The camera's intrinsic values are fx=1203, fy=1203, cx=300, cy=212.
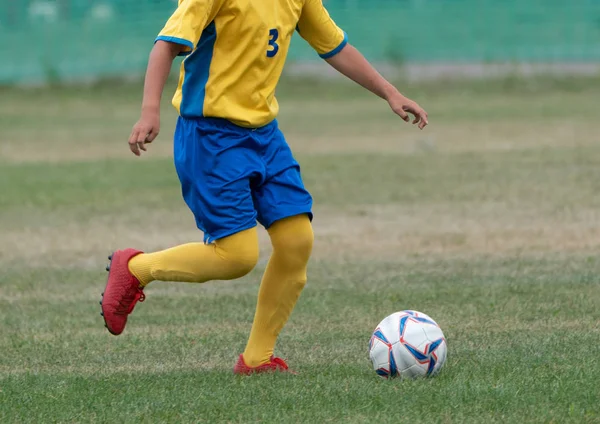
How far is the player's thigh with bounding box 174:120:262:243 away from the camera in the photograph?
5070 mm

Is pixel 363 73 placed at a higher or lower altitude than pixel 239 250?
higher

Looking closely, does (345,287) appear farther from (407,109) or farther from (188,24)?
(188,24)

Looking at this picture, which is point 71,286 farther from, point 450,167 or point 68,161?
point 68,161

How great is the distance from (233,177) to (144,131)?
49cm

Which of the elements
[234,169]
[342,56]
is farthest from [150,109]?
[342,56]

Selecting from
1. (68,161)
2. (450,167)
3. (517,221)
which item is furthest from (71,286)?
(68,161)

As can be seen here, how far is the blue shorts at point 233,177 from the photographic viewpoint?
5.08 meters

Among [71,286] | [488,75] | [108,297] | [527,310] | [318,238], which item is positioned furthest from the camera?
[488,75]

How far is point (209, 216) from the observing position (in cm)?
511

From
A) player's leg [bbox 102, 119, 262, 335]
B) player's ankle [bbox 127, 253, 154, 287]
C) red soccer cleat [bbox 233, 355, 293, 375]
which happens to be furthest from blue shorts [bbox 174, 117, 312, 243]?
red soccer cleat [bbox 233, 355, 293, 375]

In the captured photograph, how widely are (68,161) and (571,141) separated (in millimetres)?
6504

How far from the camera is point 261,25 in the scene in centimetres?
513

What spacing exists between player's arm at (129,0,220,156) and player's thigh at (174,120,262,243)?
1.14ft

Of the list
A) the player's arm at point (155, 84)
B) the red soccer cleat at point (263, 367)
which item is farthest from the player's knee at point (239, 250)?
the player's arm at point (155, 84)
